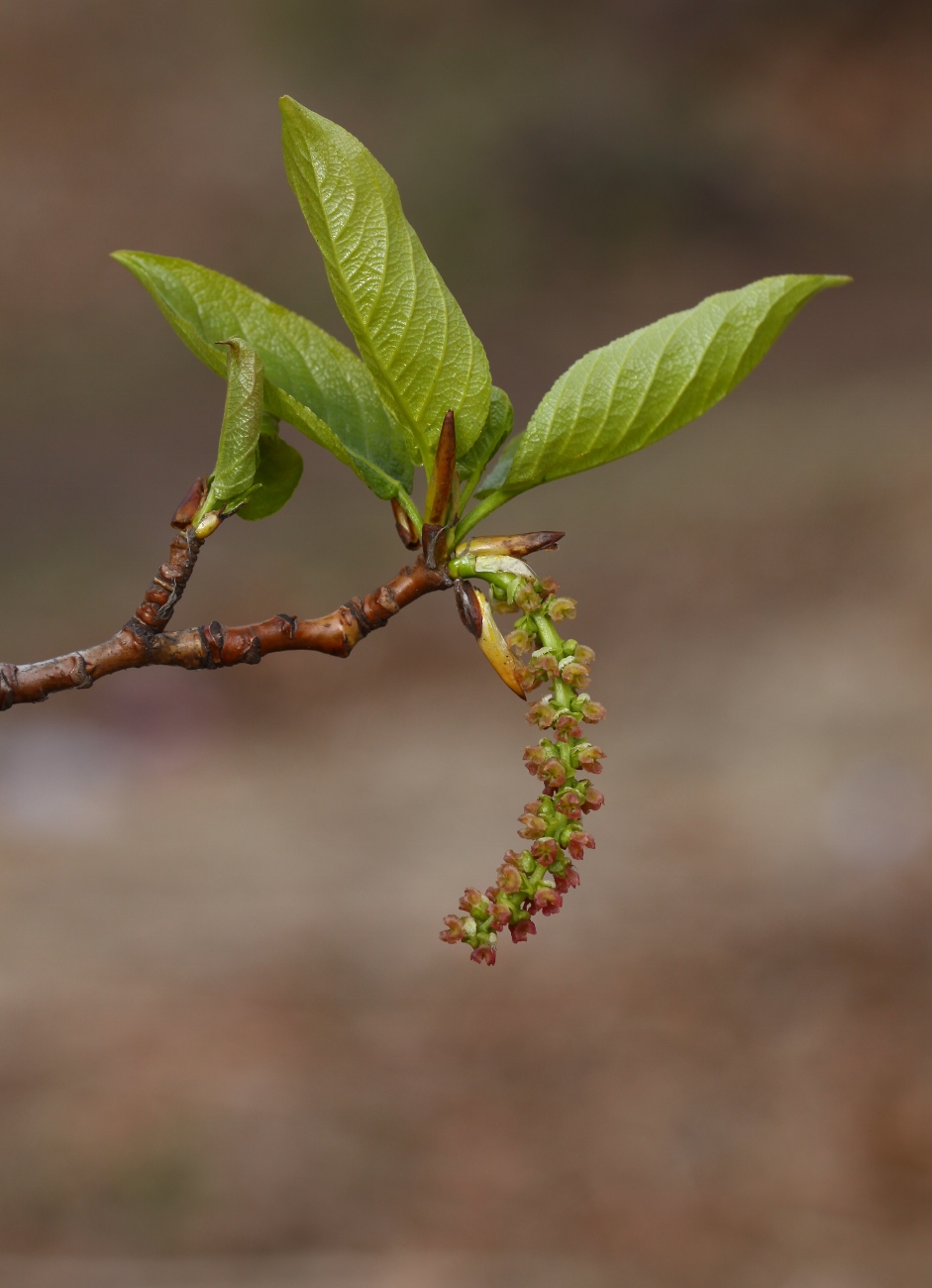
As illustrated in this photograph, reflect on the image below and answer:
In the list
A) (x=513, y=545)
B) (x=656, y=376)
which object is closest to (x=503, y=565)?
(x=513, y=545)

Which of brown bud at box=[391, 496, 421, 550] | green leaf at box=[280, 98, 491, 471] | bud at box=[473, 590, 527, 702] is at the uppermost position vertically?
green leaf at box=[280, 98, 491, 471]

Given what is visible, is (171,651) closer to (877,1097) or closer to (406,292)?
(406,292)

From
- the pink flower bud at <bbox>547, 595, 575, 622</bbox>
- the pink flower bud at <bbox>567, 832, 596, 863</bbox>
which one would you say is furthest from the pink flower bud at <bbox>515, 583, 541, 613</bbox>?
the pink flower bud at <bbox>567, 832, 596, 863</bbox>

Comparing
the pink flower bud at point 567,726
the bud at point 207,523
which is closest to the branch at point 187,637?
the bud at point 207,523

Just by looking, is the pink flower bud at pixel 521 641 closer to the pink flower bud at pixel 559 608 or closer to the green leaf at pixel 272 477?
the pink flower bud at pixel 559 608

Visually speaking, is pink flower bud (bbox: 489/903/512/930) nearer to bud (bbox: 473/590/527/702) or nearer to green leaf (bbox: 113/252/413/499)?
bud (bbox: 473/590/527/702)

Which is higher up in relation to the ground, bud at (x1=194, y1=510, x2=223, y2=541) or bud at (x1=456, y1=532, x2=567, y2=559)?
bud at (x1=456, y1=532, x2=567, y2=559)

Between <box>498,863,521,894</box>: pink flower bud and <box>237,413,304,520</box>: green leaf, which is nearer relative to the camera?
<box>498,863,521,894</box>: pink flower bud
